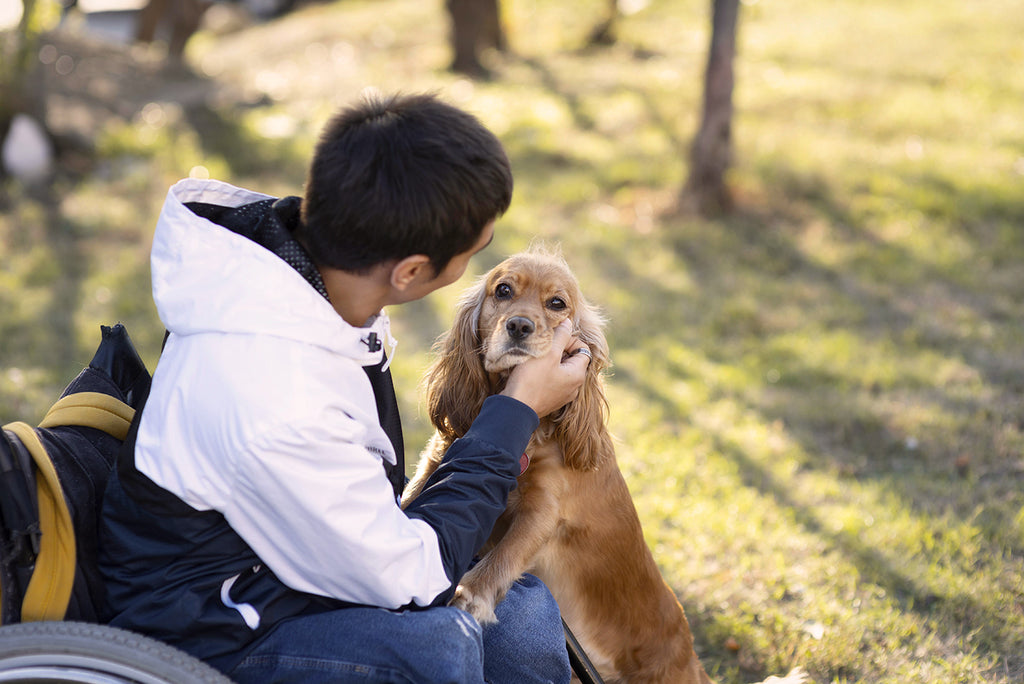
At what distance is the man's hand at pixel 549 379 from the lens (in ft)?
7.23

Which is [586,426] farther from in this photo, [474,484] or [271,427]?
[271,427]

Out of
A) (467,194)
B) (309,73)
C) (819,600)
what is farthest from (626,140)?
(467,194)

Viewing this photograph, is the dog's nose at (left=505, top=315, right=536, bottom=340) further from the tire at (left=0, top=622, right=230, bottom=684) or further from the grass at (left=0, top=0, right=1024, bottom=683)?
the tire at (left=0, top=622, right=230, bottom=684)

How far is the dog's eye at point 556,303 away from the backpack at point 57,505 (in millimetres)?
1256

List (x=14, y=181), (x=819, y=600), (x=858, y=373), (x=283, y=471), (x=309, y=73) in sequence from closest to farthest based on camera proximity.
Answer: (x=283, y=471) < (x=819, y=600) < (x=858, y=373) < (x=14, y=181) < (x=309, y=73)

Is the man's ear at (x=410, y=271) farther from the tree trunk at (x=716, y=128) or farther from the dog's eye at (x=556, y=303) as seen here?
the tree trunk at (x=716, y=128)

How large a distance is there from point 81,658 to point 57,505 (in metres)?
0.35

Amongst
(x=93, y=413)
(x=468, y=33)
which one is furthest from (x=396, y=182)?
(x=468, y=33)

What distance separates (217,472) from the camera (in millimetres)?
1618

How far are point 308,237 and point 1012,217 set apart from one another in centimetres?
684

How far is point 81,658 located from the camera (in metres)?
1.46

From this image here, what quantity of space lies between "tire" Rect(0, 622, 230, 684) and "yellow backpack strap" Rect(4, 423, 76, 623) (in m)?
0.16

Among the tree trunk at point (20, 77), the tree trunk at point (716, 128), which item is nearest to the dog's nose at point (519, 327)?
the tree trunk at point (716, 128)

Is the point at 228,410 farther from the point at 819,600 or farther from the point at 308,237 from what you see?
the point at 819,600
